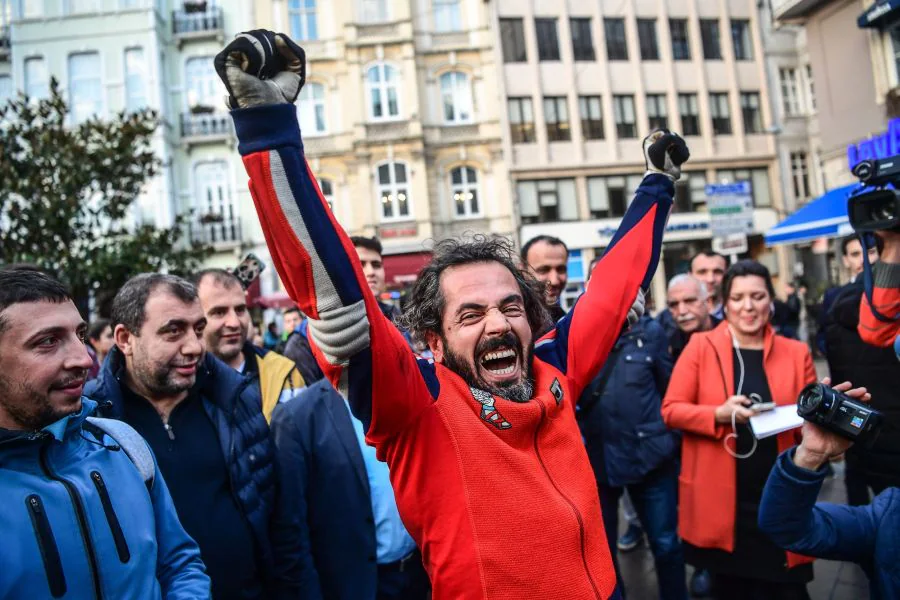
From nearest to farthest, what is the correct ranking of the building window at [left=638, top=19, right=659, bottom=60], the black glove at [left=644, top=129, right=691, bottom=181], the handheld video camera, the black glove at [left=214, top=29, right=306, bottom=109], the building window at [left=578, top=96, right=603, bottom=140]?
the black glove at [left=214, top=29, right=306, bottom=109]
the handheld video camera
the black glove at [left=644, top=129, right=691, bottom=181]
the building window at [left=578, top=96, right=603, bottom=140]
the building window at [left=638, top=19, right=659, bottom=60]

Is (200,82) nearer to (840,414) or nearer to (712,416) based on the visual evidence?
(712,416)

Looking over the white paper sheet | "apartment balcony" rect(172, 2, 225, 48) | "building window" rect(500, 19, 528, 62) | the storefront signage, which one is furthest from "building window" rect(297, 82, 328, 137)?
the white paper sheet

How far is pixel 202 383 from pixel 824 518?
7.95 feet

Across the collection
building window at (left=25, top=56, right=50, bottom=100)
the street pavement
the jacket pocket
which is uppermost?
building window at (left=25, top=56, right=50, bottom=100)

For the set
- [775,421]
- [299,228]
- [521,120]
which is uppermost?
[521,120]

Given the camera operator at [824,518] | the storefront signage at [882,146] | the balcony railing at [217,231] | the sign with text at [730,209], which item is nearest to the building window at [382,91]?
the balcony railing at [217,231]

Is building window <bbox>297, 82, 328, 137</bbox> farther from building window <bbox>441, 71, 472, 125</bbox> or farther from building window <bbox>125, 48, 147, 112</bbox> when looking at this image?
building window <bbox>125, 48, 147, 112</bbox>

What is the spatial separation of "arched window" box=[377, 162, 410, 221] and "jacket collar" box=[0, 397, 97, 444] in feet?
70.1

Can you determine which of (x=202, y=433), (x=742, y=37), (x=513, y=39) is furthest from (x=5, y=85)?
(x=742, y=37)

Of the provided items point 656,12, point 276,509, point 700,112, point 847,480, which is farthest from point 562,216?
point 276,509

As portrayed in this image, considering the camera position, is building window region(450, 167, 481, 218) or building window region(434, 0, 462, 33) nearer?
building window region(450, 167, 481, 218)

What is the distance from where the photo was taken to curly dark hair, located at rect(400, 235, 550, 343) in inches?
75.5

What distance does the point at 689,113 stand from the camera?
83.4 ft

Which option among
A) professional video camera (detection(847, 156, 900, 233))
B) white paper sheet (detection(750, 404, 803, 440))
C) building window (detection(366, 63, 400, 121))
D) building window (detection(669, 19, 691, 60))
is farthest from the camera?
building window (detection(669, 19, 691, 60))
